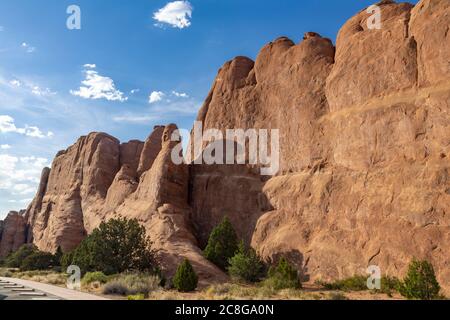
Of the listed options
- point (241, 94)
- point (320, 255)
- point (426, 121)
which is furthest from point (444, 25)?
point (241, 94)

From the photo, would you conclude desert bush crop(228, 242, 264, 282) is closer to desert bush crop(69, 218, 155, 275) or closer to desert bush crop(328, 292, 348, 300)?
desert bush crop(69, 218, 155, 275)

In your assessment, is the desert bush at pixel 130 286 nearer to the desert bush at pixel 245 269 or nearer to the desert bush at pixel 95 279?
the desert bush at pixel 95 279

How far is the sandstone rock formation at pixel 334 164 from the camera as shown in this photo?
1189 inches

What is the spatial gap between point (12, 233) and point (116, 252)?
204 feet

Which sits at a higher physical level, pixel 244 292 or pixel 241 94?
pixel 241 94

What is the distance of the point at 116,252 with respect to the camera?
37.1 metres

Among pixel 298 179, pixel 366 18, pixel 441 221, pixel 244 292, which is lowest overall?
pixel 244 292

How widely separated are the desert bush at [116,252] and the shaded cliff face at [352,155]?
10712 mm

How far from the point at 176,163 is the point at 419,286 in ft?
104

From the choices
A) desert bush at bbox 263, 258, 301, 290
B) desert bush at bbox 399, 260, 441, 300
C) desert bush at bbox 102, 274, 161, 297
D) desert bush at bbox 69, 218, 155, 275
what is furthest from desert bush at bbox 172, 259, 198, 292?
desert bush at bbox 399, 260, 441, 300

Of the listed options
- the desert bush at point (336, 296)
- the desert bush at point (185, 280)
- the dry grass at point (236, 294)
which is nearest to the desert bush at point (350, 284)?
the dry grass at point (236, 294)
